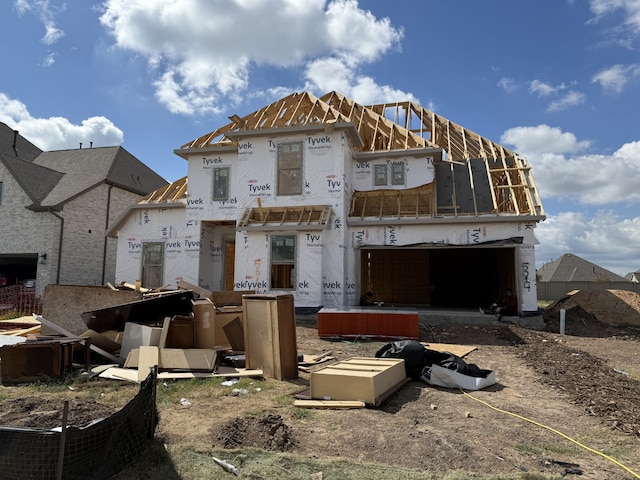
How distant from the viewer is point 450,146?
18.3m

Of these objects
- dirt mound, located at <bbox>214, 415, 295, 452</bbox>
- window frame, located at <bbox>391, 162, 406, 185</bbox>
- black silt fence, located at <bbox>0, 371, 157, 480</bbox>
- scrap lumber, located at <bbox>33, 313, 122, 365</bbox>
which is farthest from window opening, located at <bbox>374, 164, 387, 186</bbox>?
black silt fence, located at <bbox>0, 371, 157, 480</bbox>

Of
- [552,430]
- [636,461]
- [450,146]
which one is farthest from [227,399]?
[450,146]

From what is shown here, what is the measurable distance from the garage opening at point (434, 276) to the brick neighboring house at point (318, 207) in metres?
3.34

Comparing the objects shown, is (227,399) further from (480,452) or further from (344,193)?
(344,193)

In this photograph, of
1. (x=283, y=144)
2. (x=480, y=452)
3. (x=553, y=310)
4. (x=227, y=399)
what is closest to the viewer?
(x=480, y=452)

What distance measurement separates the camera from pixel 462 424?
206 inches

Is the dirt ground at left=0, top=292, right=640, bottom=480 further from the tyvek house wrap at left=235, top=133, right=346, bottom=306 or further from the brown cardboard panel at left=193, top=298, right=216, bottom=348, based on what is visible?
the tyvek house wrap at left=235, top=133, right=346, bottom=306

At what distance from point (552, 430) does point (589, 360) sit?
17.8 feet

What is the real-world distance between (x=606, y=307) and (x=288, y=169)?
45.3ft

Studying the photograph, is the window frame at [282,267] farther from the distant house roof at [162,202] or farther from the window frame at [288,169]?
the distant house roof at [162,202]

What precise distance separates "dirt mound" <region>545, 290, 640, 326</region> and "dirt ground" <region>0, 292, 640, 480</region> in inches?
360

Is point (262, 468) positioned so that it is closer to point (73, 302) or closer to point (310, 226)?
point (73, 302)

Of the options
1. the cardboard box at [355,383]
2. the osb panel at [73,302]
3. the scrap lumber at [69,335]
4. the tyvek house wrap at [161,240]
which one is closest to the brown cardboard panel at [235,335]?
the scrap lumber at [69,335]

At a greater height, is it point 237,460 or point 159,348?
point 159,348
